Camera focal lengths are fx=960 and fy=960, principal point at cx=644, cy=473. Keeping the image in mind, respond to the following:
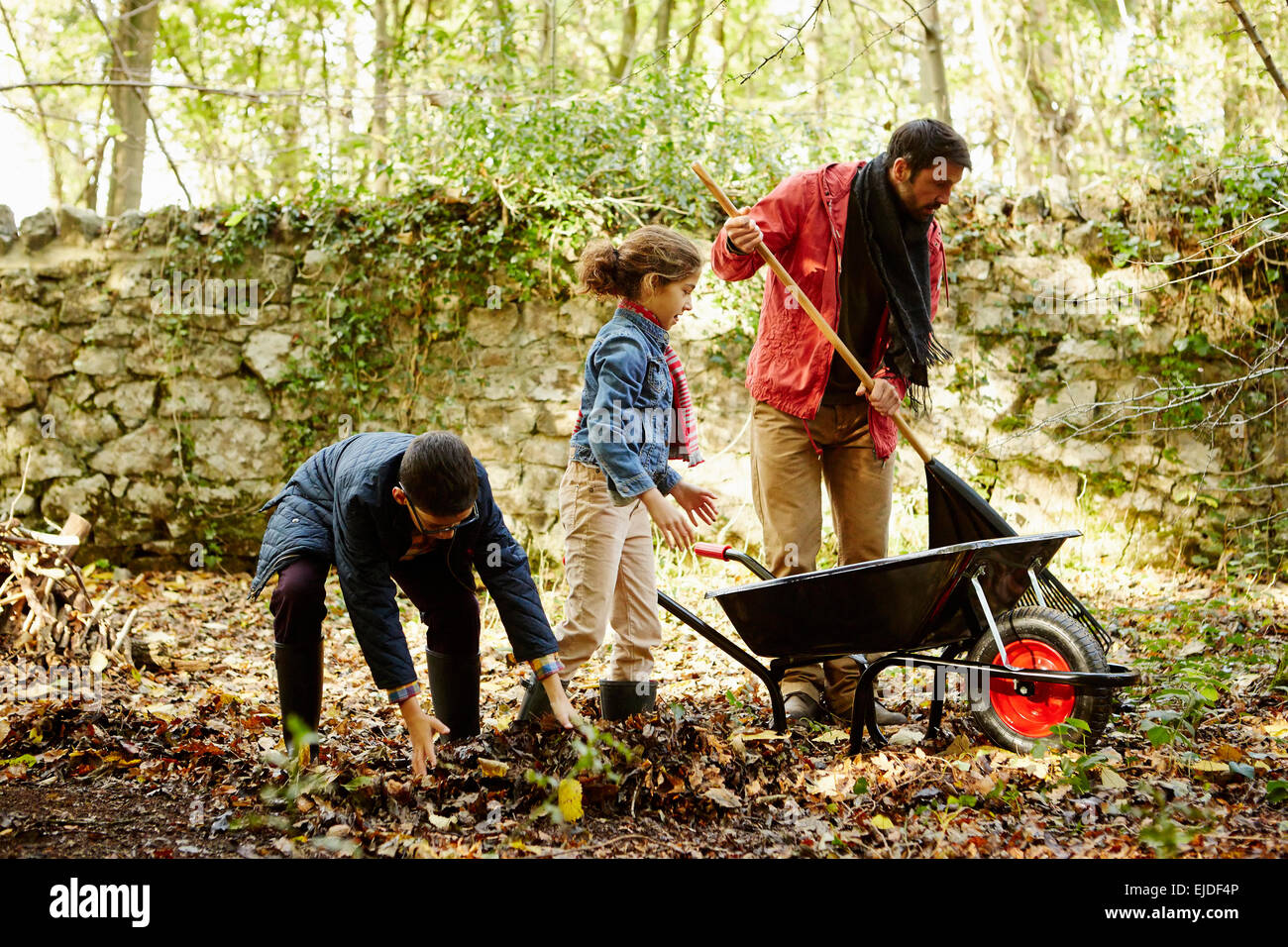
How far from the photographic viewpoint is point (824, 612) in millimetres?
2617

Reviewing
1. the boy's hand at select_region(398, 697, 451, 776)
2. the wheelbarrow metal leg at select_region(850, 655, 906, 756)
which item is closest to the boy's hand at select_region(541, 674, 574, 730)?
the boy's hand at select_region(398, 697, 451, 776)

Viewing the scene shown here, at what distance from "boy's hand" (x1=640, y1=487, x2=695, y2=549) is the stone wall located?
2899 millimetres

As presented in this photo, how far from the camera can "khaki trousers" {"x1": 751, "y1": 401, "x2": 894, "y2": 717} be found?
3070 mm

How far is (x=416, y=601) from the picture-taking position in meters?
2.73

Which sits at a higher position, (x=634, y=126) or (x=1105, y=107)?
(x=1105, y=107)

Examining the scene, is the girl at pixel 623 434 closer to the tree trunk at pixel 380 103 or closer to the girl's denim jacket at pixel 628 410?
the girl's denim jacket at pixel 628 410

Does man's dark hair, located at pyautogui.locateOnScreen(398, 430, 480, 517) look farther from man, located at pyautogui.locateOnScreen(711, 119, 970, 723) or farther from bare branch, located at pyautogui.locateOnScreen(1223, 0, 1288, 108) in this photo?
bare branch, located at pyautogui.locateOnScreen(1223, 0, 1288, 108)

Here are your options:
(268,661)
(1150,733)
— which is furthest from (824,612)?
(268,661)

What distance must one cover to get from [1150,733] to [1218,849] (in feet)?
1.42

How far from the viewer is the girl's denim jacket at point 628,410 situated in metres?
2.63

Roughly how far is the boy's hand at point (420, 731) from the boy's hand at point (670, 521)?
76 centimetres

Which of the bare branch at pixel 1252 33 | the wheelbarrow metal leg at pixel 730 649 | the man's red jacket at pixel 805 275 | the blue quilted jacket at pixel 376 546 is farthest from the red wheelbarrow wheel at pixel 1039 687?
the bare branch at pixel 1252 33

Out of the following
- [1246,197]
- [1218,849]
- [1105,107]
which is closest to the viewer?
[1218,849]
